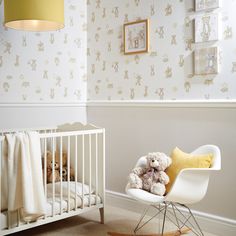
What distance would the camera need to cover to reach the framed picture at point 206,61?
2.79m

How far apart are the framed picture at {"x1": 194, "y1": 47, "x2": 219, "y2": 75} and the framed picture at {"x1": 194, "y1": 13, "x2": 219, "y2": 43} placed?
0.08 metres

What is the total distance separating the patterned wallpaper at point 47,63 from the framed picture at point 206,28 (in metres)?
1.33

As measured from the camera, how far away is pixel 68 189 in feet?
9.14

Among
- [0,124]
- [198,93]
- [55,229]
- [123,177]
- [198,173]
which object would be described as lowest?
[55,229]

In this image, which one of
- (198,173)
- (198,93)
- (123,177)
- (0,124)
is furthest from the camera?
(123,177)

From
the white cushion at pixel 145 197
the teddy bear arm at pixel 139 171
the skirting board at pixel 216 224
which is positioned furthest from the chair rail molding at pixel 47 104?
the skirting board at pixel 216 224

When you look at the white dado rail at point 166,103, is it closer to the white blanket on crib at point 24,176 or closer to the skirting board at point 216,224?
the skirting board at point 216,224

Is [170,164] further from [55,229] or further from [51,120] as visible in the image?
[51,120]

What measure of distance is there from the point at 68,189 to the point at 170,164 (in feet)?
2.50

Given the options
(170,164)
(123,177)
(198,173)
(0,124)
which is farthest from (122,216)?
(0,124)

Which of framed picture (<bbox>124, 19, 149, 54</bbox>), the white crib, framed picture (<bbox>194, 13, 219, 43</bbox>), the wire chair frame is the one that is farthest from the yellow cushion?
framed picture (<bbox>124, 19, 149, 54</bbox>)

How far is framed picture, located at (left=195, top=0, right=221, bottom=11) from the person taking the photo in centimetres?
278

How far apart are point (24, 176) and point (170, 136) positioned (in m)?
1.26

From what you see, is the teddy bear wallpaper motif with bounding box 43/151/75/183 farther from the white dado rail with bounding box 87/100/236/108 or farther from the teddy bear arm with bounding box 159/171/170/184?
the teddy bear arm with bounding box 159/171/170/184
